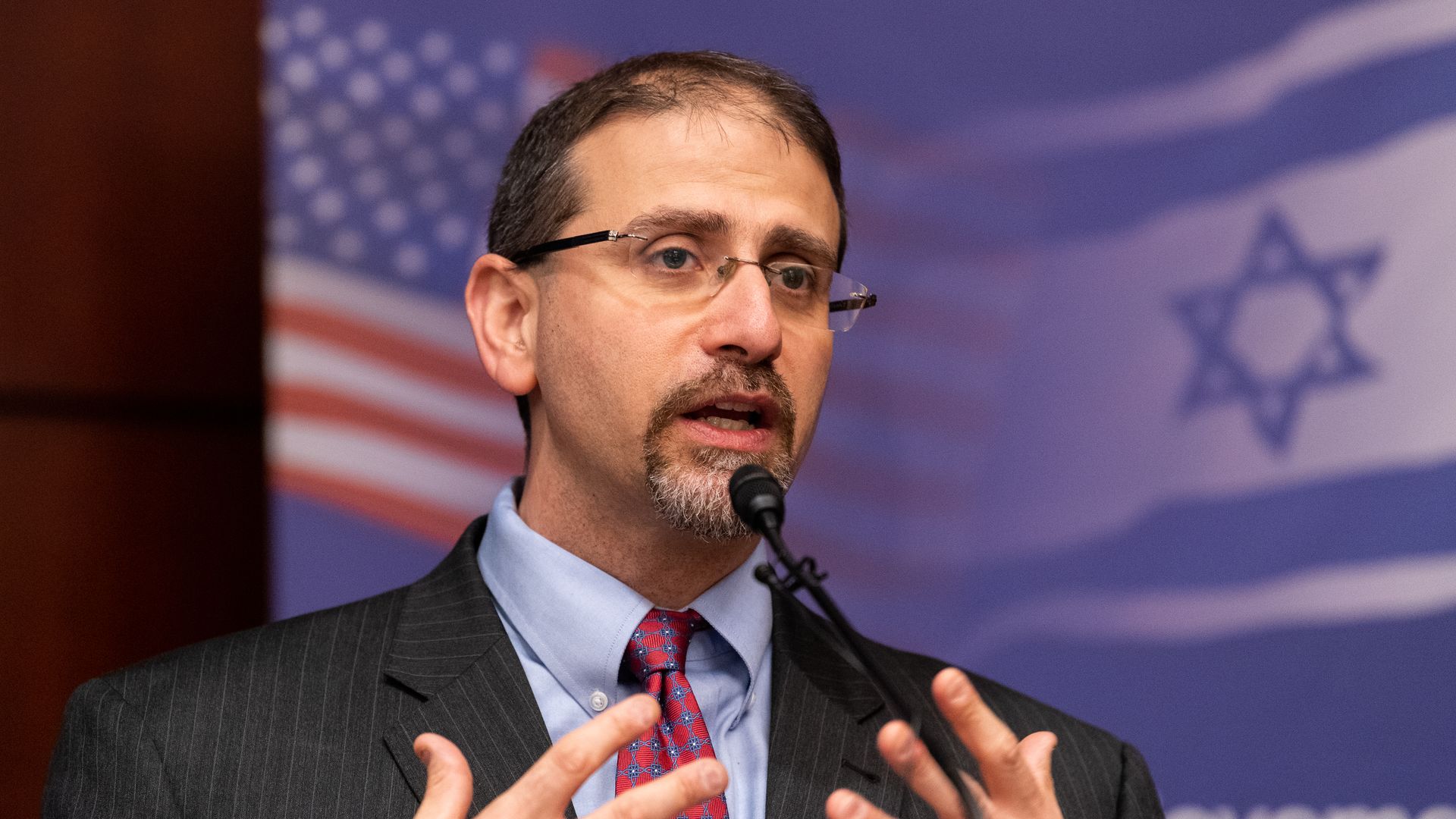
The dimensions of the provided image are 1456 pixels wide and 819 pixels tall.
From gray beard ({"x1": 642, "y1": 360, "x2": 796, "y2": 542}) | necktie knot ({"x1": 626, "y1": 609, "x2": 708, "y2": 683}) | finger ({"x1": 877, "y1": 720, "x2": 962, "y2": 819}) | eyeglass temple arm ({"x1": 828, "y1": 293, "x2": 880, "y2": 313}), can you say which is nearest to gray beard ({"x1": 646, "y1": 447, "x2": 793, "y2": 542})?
gray beard ({"x1": 642, "y1": 360, "x2": 796, "y2": 542})

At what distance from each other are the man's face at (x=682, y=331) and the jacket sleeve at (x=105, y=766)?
609 mm

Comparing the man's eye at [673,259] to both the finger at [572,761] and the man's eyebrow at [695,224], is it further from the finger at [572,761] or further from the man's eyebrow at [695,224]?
the finger at [572,761]

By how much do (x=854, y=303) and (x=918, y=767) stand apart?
0.87 m

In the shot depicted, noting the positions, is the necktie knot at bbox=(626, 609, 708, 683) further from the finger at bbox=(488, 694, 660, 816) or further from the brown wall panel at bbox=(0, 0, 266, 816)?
the brown wall panel at bbox=(0, 0, 266, 816)

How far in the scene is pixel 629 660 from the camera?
1.69 meters

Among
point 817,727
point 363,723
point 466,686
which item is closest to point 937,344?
point 817,727

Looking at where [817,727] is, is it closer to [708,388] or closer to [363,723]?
[708,388]

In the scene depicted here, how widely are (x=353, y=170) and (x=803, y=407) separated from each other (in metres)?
1.06

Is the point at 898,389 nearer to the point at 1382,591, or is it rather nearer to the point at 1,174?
the point at 1382,591

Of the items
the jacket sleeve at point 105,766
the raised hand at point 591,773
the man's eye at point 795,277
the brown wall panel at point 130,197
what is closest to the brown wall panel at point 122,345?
the brown wall panel at point 130,197

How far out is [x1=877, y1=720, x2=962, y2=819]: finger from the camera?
3.92 ft

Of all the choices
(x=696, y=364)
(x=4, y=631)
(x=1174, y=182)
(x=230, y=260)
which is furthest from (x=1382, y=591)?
(x=4, y=631)

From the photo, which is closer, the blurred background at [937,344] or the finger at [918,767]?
the finger at [918,767]

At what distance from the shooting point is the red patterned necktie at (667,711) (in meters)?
1.58
